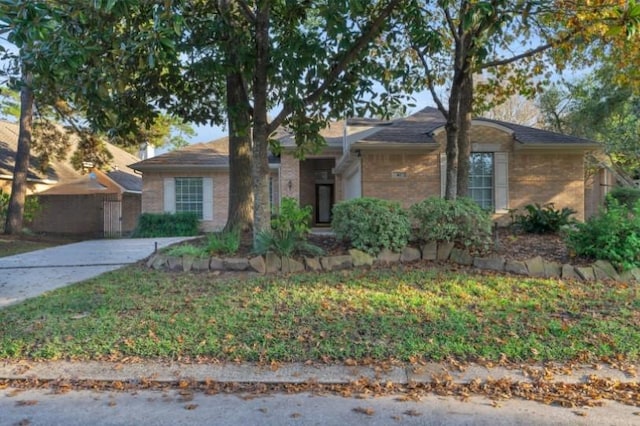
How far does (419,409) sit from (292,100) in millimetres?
5892

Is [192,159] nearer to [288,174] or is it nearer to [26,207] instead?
[288,174]

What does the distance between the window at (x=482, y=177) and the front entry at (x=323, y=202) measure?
832cm

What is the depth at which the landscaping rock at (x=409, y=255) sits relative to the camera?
803 cm

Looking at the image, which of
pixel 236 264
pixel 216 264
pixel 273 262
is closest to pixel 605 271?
pixel 273 262

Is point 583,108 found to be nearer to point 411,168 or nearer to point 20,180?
point 411,168

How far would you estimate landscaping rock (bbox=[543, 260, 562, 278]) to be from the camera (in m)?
7.11

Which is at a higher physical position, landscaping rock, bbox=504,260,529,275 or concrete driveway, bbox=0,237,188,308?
landscaping rock, bbox=504,260,529,275

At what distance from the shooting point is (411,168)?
13586mm

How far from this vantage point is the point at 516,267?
7.33 m

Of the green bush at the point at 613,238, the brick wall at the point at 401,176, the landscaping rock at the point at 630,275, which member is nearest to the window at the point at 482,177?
the brick wall at the point at 401,176

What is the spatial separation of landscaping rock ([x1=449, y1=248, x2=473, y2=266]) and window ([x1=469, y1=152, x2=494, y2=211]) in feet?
21.4

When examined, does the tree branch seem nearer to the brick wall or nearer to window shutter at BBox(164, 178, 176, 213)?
the brick wall

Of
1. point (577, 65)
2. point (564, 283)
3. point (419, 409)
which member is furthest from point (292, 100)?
point (577, 65)

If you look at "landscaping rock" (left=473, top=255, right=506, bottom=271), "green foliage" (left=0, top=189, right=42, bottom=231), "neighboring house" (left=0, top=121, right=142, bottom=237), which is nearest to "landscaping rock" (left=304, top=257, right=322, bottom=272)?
"landscaping rock" (left=473, top=255, right=506, bottom=271)
